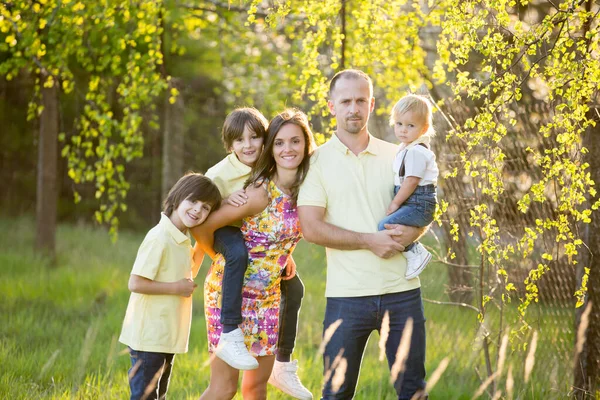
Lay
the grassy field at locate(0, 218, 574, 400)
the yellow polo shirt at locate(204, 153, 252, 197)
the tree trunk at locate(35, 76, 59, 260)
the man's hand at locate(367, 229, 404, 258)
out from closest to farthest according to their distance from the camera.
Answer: the man's hand at locate(367, 229, 404, 258) < the yellow polo shirt at locate(204, 153, 252, 197) < the grassy field at locate(0, 218, 574, 400) < the tree trunk at locate(35, 76, 59, 260)

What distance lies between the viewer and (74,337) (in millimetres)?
6020

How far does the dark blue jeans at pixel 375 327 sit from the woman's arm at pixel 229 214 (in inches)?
22.3

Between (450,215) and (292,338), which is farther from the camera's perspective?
(450,215)

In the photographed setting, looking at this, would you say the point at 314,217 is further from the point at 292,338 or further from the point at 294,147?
the point at 292,338

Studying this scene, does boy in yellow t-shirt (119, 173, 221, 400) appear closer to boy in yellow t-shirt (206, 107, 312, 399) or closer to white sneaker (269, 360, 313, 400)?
boy in yellow t-shirt (206, 107, 312, 399)

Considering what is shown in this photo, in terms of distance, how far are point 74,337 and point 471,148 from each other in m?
4.05

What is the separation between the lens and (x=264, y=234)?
3.32 meters

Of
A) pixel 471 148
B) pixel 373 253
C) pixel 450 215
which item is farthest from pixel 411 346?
pixel 450 215

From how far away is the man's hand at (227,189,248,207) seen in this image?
325cm

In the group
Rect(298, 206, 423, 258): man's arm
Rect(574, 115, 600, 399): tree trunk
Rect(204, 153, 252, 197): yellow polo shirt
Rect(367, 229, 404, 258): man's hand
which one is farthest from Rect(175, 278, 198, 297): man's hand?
Rect(574, 115, 600, 399): tree trunk

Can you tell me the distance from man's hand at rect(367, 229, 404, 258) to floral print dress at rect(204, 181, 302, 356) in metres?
0.42

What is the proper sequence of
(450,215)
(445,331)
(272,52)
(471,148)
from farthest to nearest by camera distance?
(272,52), (445,331), (450,215), (471,148)

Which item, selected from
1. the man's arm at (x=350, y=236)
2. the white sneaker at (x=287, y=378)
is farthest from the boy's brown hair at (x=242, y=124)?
the white sneaker at (x=287, y=378)

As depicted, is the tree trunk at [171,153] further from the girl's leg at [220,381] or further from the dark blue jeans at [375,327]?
the dark blue jeans at [375,327]
